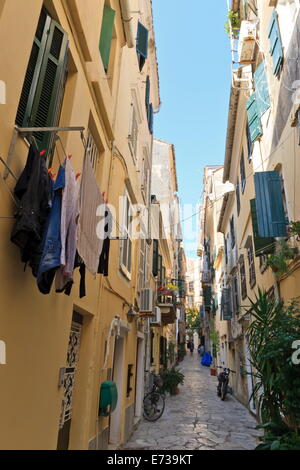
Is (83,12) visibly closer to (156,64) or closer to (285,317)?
(285,317)

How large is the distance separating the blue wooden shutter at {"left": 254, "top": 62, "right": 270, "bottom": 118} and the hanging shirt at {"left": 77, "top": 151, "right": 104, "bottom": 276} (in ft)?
23.3

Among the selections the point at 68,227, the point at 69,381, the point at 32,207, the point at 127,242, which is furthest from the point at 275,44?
the point at 69,381

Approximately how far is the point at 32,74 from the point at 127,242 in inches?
229

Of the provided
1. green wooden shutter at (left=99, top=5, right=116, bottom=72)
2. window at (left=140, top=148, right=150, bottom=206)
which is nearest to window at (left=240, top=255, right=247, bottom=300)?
window at (left=140, top=148, right=150, bottom=206)

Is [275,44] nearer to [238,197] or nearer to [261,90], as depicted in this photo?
[261,90]

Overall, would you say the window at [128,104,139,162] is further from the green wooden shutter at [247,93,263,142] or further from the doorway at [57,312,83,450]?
the doorway at [57,312,83,450]

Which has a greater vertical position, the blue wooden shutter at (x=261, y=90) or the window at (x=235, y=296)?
the blue wooden shutter at (x=261, y=90)

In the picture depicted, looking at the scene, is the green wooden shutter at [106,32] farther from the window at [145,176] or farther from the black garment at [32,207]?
the window at [145,176]

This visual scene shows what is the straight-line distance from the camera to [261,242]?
344 inches

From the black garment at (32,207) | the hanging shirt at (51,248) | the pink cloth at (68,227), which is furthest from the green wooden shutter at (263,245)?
the black garment at (32,207)

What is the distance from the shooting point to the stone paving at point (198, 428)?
8023 millimetres

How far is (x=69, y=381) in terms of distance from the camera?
5141 mm

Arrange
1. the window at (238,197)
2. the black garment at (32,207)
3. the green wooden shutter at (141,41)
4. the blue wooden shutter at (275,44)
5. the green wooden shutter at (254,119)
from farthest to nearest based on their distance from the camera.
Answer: the window at (238,197) < the green wooden shutter at (141,41) < the green wooden shutter at (254,119) < the blue wooden shutter at (275,44) < the black garment at (32,207)

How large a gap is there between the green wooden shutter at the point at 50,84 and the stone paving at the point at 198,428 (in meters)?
7.29
